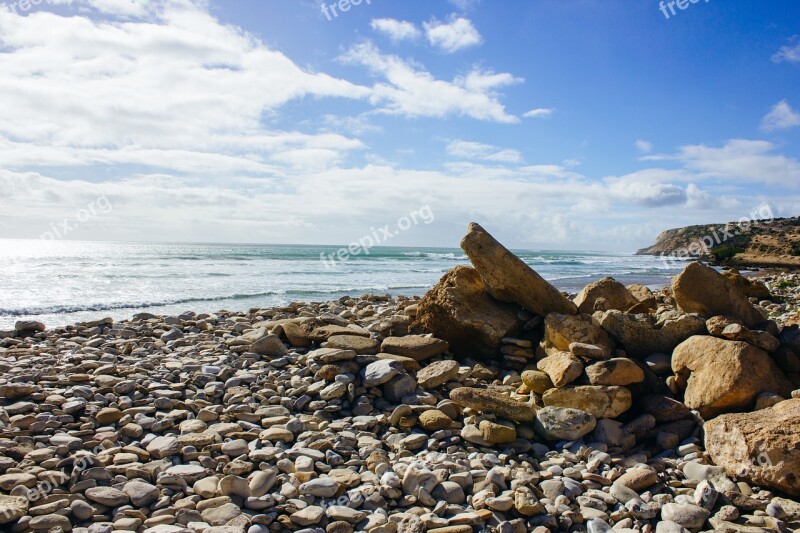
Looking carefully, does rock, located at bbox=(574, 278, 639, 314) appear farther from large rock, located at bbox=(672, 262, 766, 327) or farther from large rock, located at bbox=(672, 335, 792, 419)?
large rock, located at bbox=(672, 335, 792, 419)

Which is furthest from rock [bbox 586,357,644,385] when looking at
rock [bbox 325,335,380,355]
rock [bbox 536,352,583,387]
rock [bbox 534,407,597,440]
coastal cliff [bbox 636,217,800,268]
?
coastal cliff [bbox 636,217,800,268]

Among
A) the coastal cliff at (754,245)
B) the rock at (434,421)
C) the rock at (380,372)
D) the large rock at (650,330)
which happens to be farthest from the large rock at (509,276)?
the coastal cliff at (754,245)

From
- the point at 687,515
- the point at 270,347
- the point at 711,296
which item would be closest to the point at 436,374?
the point at 270,347

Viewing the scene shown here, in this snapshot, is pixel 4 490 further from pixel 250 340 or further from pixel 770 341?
pixel 770 341

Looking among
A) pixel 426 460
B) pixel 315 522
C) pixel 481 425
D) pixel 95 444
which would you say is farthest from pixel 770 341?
pixel 95 444

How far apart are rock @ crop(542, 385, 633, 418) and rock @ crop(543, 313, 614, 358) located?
2.33ft

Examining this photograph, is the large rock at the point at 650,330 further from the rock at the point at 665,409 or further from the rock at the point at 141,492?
the rock at the point at 141,492

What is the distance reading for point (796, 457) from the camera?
13.6ft

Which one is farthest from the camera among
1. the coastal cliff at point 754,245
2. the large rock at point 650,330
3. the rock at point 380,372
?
the coastal cliff at point 754,245

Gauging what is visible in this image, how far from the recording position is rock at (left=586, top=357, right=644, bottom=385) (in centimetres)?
579

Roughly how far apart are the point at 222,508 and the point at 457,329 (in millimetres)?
4563

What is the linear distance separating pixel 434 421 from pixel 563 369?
1647 millimetres

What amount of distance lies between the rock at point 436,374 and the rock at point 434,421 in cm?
87

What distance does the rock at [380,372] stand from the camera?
6.32m
